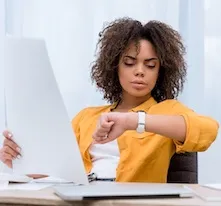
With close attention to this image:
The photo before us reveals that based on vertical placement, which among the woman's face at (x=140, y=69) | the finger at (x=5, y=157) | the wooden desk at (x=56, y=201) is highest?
the woman's face at (x=140, y=69)

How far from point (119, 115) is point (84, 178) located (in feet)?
0.48

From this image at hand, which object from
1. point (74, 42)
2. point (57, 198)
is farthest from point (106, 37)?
point (57, 198)

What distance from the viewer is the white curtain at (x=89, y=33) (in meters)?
1.71

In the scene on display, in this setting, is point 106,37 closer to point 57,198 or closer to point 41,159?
point 41,159

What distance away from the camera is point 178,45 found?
4.49ft

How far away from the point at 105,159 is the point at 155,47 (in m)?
0.35

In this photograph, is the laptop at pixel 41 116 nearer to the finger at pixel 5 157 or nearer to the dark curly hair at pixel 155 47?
the finger at pixel 5 157

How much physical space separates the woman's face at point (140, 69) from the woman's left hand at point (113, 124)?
0.31 metres

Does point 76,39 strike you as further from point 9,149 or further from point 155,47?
point 9,149

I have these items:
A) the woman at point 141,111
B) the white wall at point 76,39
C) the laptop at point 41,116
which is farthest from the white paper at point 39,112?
the white wall at point 76,39

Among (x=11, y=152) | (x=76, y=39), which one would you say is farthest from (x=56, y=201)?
(x=76, y=39)

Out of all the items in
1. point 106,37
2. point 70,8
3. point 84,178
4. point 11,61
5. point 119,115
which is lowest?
point 84,178

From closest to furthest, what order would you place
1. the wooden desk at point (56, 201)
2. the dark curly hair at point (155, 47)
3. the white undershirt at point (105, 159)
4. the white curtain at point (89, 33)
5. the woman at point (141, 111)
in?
the wooden desk at point (56, 201) < the woman at point (141, 111) < the white undershirt at point (105, 159) < the dark curly hair at point (155, 47) < the white curtain at point (89, 33)

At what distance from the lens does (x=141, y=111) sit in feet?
4.02
